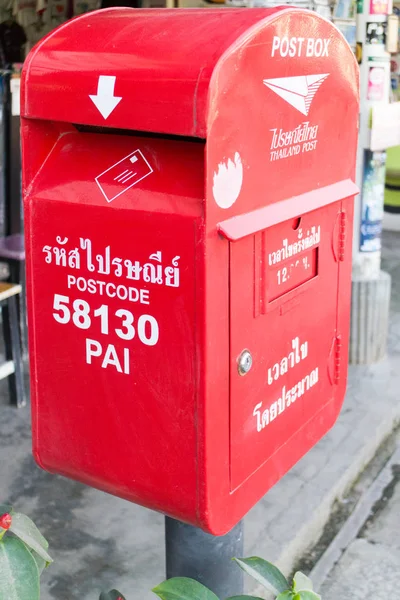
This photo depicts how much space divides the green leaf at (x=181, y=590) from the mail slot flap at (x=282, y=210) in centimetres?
59

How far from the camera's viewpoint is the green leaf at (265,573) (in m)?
1.32

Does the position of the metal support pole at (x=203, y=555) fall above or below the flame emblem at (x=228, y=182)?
below

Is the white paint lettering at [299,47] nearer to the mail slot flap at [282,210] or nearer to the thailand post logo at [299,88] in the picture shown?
the thailand post logo at [299,88]

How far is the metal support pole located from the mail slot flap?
68cm

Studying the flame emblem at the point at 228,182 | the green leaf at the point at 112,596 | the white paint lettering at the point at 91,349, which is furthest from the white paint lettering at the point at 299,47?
the green leaf at the point at 112,596

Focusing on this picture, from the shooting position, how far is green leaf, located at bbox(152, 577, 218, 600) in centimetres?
132

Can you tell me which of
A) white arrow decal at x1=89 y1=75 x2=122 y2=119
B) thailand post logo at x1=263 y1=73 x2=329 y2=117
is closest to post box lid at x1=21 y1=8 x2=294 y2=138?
white arrow decal at x1=89 y1=75 x2=122 y2=119

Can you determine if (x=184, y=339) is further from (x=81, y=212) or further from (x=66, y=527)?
(x=66, y=527)

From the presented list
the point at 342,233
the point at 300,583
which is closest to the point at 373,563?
the point at 342,233

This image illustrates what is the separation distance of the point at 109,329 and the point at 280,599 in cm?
56

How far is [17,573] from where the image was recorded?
1137 mm

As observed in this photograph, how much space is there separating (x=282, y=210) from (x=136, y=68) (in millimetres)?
383

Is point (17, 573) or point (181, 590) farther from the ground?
point (17, 573)

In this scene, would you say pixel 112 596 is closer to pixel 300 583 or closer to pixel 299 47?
pixel 300 583
